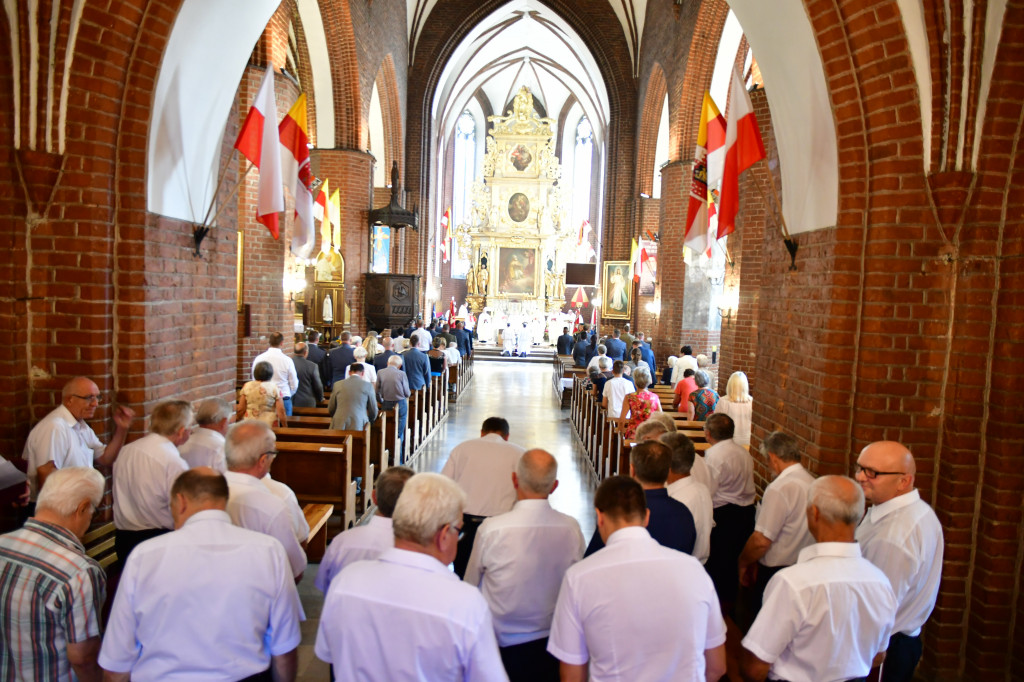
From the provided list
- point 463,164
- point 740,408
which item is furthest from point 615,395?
point 463,164

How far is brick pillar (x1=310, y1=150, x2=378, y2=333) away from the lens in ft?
49.9

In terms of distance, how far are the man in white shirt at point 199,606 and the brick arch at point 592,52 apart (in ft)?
66.2

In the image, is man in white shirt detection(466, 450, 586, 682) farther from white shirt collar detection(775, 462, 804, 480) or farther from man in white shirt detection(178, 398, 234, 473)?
man in white shirt detection(178, 398, 234, 473)

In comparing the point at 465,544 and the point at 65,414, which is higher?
the point at 65,414

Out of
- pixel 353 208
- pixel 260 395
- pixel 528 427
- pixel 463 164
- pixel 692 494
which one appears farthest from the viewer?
pixel 463 164

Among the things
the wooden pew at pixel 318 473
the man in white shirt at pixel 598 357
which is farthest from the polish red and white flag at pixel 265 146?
the man in white shirt at pixel 598 357

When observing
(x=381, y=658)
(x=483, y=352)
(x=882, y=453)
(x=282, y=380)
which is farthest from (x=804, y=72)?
(x=483, y=352)

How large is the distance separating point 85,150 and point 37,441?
1.74m

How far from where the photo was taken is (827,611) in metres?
2.51

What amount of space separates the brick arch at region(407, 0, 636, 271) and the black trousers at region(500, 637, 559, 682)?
19.6 m

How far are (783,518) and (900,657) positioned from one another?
775mm

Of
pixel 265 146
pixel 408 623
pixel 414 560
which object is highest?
pixel 265 146

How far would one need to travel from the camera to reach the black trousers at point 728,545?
15.0 ft

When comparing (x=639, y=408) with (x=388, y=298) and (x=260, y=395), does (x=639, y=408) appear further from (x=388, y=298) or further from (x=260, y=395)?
(x=388, y=298)
